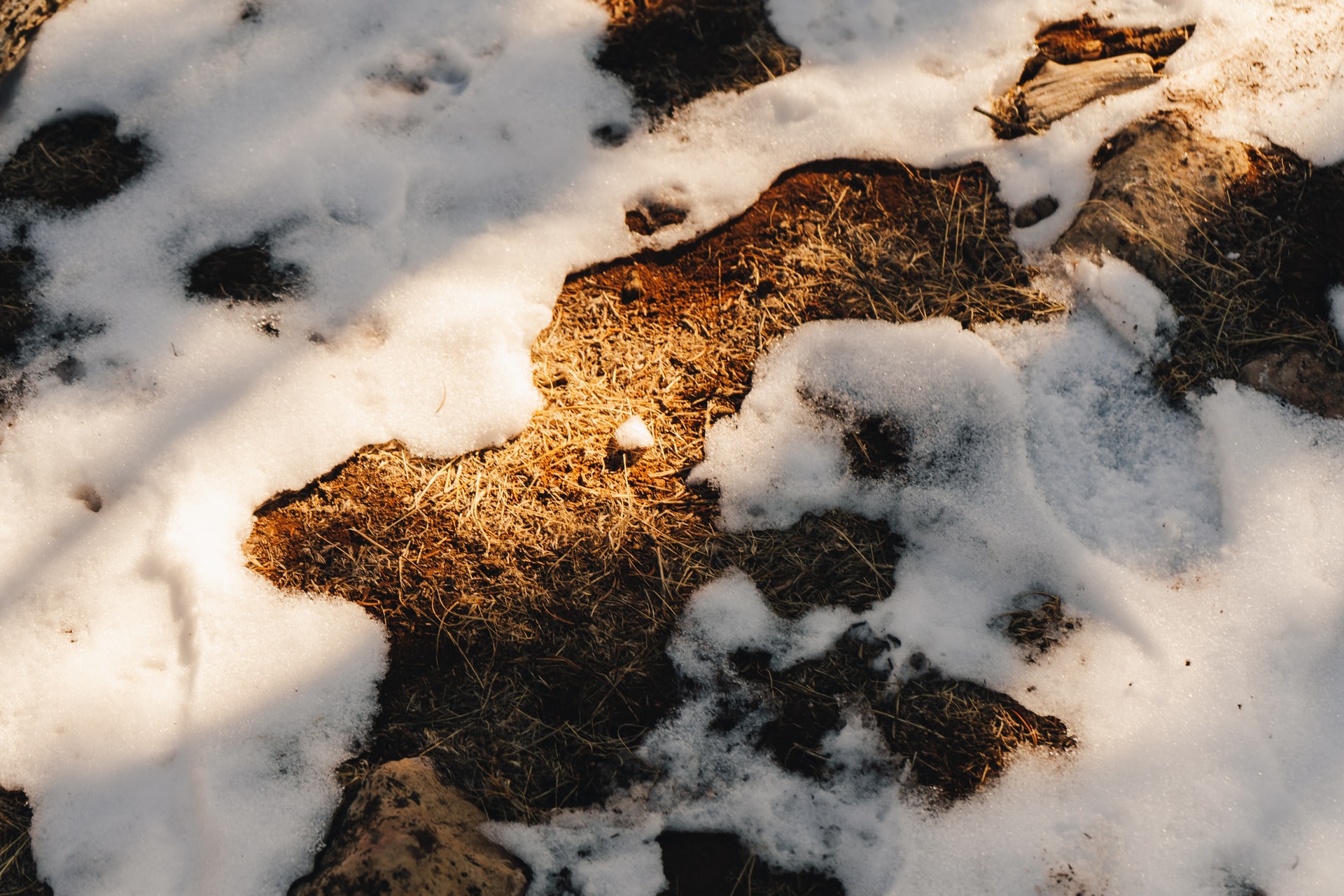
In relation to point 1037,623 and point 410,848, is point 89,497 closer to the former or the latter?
point 410,848

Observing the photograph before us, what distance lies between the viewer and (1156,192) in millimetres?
2402

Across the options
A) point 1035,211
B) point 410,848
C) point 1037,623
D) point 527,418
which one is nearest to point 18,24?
point 527,418

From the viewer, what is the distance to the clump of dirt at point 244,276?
2.42 m

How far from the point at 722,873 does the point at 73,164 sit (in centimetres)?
298

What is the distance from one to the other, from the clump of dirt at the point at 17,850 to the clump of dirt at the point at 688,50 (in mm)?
2749

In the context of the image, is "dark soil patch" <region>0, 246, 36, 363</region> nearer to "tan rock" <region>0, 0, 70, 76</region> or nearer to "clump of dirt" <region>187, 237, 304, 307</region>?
"clump of dirt" <region>187, 237, 304, 307</region>

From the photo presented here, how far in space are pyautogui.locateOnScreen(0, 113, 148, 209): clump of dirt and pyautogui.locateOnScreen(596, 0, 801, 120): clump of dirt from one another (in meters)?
1.64

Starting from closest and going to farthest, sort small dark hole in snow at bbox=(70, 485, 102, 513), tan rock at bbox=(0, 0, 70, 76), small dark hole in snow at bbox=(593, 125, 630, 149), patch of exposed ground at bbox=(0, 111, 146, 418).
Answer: small dark hole in snow at bbox=(70, 485, 102, 513) < patch of exposed ground at bbox=(0, 111, 146, 418) < tan rock at bbox=(0, 0, 70, 76) < small dark hole in snow at bbox=(593, 125, 630, 149)

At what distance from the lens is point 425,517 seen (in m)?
2.26

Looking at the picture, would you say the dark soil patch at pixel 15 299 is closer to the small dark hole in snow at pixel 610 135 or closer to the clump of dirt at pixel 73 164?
the clump of dirt at pixel 73 164

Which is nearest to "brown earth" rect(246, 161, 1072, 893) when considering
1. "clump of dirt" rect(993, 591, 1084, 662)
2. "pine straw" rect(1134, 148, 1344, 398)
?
"clump of dirt" rect(993, 591, 1084, 662)

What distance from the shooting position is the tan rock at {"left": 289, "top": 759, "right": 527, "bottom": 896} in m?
1.79

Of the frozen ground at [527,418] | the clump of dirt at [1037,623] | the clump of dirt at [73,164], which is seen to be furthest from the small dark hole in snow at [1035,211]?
the clump of dirt at [73,164]

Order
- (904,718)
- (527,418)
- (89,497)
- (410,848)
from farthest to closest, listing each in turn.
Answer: (527,418), (89,497), (904,718), (410,848)
